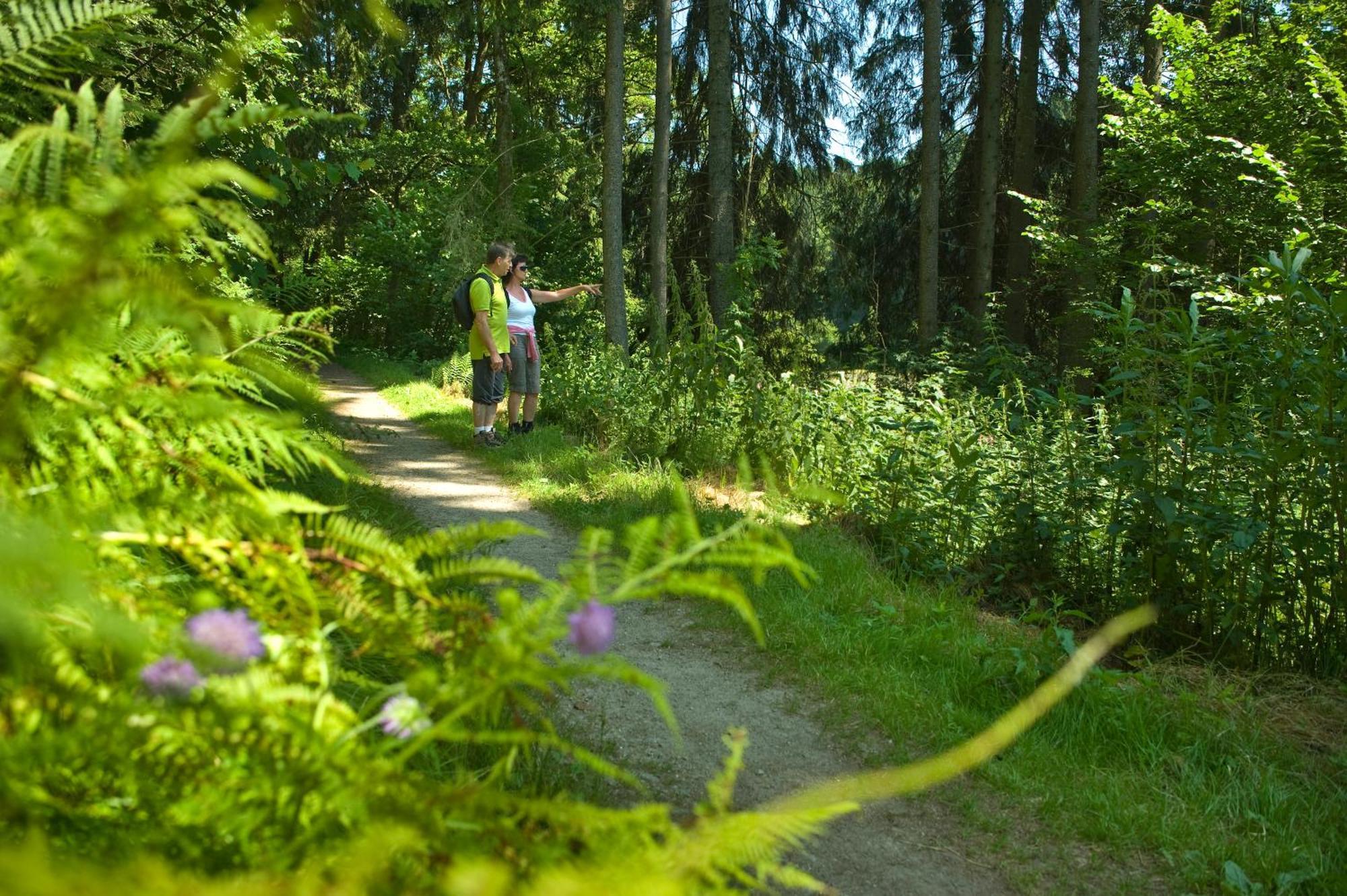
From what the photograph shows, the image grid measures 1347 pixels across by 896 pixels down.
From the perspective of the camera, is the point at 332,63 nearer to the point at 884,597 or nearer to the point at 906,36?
the point at 906,36

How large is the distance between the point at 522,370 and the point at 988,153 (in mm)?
14902

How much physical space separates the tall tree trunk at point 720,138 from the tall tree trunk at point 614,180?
247cm

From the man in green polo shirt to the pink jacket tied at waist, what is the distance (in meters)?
0.25

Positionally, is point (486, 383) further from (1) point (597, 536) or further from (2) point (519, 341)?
(1) point (597, 536)

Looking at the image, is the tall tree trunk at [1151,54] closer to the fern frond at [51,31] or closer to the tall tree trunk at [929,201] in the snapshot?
the tall tree trunk at [929,201]

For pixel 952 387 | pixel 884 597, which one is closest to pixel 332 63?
pixel 952 387

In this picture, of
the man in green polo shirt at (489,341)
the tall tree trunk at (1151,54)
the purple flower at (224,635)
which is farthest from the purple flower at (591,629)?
the tall tree trunk at (1151,54)

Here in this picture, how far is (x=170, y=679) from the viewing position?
0.81m

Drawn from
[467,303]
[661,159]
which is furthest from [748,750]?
[661,159]

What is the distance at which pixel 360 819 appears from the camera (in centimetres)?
78

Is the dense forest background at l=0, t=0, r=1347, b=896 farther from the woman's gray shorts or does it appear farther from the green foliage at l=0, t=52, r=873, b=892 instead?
the woman's gray shorts

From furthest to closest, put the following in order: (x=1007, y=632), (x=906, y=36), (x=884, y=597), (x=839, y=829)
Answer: (x=906, y=36) → (x=884, y=597) → (x=1007, y=632) → (x=839, y=829)

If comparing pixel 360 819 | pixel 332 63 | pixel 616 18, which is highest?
pixel 332 63

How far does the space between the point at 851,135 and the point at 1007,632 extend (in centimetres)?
1994
